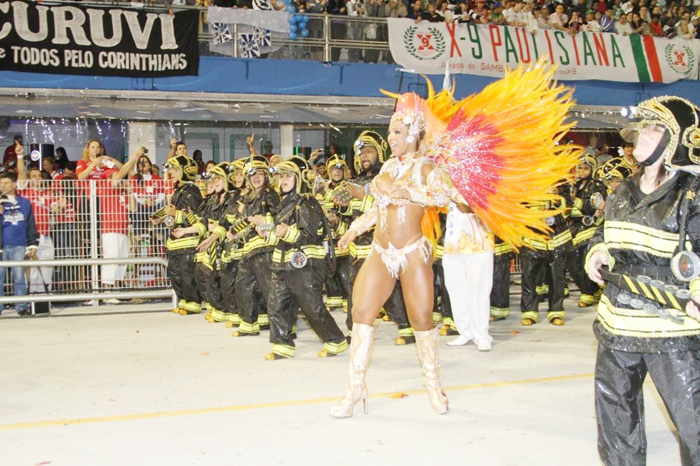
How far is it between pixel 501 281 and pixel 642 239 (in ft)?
19.5

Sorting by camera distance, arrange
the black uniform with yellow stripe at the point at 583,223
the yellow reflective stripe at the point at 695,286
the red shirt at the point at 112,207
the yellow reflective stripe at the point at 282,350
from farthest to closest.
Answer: the red shirt at the point at 112,207, the black uniform with yellow stripe at the point at 583,223, the yellow reflective stripe at the point at 282,350, the yellow reflective stripe at the point at 695,286

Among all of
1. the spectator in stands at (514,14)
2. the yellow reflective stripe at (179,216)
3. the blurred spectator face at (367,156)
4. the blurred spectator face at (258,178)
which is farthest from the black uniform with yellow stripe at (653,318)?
the spectator in stands at (514,14)

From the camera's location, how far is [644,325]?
3.77 meters

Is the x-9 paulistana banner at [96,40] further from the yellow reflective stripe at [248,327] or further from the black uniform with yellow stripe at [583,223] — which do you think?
the black uniform with yellow stripe at [583,223]

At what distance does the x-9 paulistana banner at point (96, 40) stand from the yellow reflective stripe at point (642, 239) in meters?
12.4

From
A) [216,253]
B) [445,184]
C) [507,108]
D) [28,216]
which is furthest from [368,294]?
[28,216]

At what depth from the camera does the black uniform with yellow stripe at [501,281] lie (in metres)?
9.47

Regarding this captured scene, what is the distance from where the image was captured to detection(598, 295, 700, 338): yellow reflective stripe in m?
3.73

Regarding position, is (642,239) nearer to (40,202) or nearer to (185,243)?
(185,243)

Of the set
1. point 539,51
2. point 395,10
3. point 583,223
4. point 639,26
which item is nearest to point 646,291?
point 583,223

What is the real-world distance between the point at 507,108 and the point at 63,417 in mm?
3790

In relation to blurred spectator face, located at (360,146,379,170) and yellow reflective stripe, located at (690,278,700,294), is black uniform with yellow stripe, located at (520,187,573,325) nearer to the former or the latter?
blurred spectator face, located at (360,146,379,170)

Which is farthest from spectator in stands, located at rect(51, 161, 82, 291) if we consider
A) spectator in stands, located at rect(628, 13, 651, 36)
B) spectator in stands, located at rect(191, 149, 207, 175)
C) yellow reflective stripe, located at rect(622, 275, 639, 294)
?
spectator in stands, located at rect(628, 13, 651, 36)

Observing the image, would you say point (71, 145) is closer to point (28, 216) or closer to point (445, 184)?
point (28, 216)
